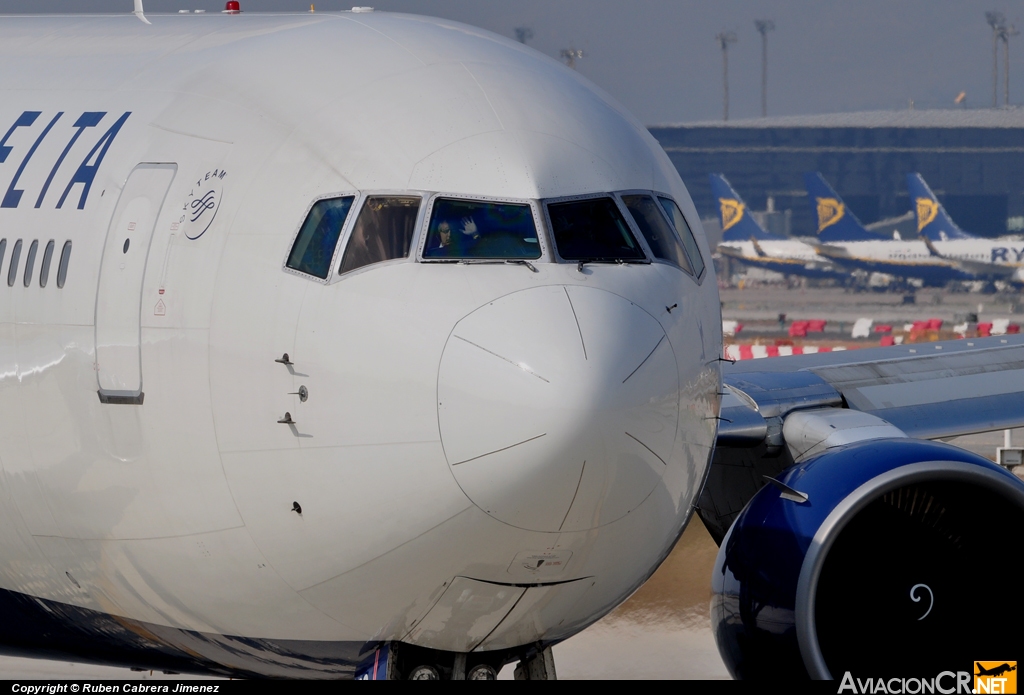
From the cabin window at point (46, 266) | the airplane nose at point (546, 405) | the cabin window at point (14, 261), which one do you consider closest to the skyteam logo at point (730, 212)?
the cabin window at point (14, 261)

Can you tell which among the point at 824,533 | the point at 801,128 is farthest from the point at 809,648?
the point at 801,128

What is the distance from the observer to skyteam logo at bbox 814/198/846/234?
12100 cm

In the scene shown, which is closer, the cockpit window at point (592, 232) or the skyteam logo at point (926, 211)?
the cockpit window at point (592, 232)

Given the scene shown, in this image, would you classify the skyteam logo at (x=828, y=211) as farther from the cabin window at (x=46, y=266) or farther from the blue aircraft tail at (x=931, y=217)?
the cabin window at (x=46, y=266)

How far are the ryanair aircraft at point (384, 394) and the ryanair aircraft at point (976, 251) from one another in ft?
315

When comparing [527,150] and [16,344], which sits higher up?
[527,150]

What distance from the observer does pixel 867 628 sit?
29.1ft

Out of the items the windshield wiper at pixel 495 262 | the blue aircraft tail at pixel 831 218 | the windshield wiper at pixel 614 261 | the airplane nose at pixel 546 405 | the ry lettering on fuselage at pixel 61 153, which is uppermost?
the ry lettering on fuselage at pixel 61 153

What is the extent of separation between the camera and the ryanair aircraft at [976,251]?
329 feet

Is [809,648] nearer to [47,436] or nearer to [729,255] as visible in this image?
[47,436]

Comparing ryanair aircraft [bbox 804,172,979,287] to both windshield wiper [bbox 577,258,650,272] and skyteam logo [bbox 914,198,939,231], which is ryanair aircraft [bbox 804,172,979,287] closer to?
skyteam logo [bbox 914,198,939,231]

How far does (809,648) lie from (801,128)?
550ft

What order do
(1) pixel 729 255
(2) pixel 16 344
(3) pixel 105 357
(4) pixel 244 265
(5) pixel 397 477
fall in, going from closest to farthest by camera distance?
(5) pixel 397 477 < (4) pixel 244 265 < (3) pixel 105 357 < (2) pixel 16 344 < (1) pixel 729 255

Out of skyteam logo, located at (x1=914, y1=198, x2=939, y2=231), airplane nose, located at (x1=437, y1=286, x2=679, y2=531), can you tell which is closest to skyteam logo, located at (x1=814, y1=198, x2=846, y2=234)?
skyteam logo, located at (x1=914, y1=198, x2=939, y2=231)
